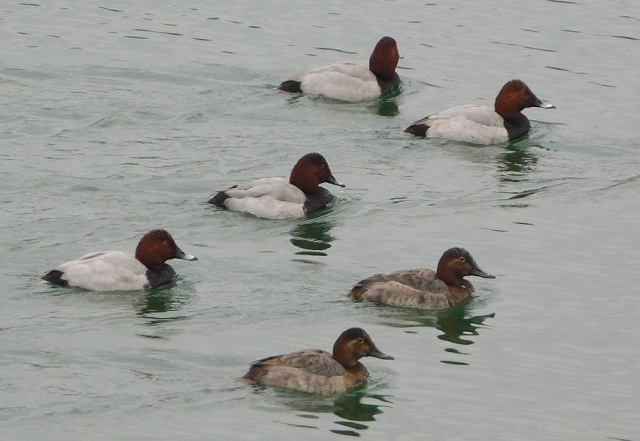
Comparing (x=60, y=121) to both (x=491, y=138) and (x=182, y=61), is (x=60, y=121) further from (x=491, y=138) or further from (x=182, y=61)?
(x=491, y=138)

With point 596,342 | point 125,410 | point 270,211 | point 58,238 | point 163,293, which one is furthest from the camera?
point 270,211

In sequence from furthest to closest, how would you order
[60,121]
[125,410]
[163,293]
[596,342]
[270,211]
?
[60,121], [270,211], [163,293], [596,342], [125,410]

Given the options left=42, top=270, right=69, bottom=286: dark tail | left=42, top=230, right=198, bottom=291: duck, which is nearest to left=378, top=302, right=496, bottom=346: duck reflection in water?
left=42, top=230, right=198, bottom=291: duck

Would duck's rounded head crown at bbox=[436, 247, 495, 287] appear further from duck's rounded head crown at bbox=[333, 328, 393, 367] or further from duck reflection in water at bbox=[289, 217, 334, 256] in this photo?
duck's rounded head crown at bbox=[333, 328, 393, 367]

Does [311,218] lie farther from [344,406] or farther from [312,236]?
[344,406]

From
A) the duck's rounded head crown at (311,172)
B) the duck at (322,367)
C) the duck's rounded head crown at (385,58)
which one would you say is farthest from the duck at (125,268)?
the duck's rounded head crown at (385,58)

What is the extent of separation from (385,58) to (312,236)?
21.1 feet

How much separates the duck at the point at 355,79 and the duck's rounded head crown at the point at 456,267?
7.60 meters

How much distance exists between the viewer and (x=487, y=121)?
70.1ft

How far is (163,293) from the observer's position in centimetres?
1547

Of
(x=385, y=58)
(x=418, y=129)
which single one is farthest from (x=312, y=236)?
(x=385, y=58)

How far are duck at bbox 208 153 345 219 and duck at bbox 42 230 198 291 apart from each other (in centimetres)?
220

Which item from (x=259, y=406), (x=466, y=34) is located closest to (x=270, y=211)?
(x=259, y=406)

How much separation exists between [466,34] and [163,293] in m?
11.6
